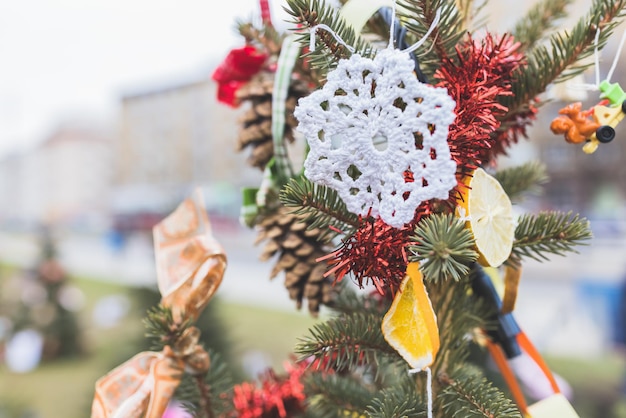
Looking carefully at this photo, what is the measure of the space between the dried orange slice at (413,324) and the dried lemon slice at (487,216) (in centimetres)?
4

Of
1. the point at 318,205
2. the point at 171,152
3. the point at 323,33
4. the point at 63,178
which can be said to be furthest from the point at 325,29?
the point at 63,178

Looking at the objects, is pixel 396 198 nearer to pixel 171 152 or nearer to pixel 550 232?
pixel 550 232

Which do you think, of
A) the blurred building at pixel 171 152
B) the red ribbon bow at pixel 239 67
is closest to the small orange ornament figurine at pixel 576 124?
the red ribbon bow at pixel 239 67

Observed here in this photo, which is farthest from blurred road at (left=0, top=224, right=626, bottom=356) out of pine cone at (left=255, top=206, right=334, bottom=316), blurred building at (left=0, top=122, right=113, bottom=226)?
blurred building at (left=0, top=122, right=113, bottom=226)

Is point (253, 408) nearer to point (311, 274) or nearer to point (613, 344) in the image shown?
point (311, 274)

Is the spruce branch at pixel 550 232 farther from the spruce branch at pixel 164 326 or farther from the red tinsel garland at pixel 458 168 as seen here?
the spruce branch at pixel 164 326

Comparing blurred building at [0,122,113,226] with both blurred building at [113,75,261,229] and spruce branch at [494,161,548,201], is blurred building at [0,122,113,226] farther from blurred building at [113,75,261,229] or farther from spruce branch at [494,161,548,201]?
spruce branch at [494,161,548,201]

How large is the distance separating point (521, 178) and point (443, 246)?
0.88 feet

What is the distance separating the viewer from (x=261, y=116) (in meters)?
0.45

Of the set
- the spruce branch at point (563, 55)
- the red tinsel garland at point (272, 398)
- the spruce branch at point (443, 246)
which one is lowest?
the red tinsel garland at point (272, 398)

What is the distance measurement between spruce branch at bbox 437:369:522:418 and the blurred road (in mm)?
173

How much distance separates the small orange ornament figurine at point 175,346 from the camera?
15.2 inches

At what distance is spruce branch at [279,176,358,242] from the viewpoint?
321 mm

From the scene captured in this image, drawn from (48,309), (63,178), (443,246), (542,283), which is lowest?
(63,178)
